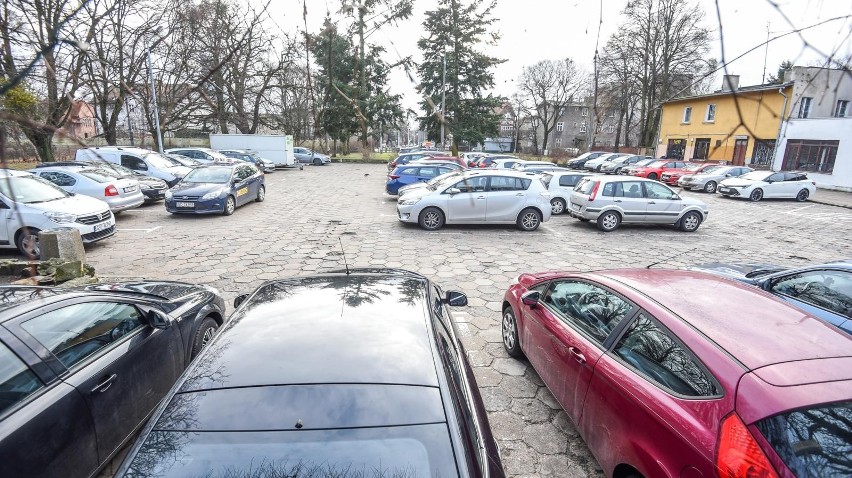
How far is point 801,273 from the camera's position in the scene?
4.62 metres

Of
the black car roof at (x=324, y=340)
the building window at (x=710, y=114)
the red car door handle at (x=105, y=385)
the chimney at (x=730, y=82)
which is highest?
the building window at (x=710, y=114)

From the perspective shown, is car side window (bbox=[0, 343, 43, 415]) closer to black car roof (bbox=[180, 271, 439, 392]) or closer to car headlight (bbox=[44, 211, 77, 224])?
black car roof (bbox=[180, 271, 439, 392])

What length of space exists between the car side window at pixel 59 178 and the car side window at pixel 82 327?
1055 centimetres

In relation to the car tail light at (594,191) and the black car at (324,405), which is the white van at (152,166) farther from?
the black car at (324,405)

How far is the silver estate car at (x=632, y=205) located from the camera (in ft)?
37.1

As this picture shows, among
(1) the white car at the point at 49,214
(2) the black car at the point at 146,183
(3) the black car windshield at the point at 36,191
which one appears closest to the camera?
(1) the white car at the point at 49,214

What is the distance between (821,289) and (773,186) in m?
18.4

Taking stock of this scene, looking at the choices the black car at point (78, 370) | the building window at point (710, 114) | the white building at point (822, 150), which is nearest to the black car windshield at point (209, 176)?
the black car at point (78, 370)

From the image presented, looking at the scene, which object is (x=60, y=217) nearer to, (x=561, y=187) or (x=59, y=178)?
(x=59, y=178)

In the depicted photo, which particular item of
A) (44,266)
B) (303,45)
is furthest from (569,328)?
(44,266)

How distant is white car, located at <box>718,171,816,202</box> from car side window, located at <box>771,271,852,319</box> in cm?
1729

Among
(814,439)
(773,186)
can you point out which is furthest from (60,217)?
(773,186)

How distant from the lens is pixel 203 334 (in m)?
4.14

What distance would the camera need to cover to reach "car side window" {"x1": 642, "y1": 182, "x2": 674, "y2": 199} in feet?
37.8
